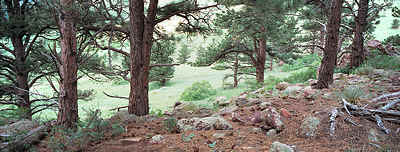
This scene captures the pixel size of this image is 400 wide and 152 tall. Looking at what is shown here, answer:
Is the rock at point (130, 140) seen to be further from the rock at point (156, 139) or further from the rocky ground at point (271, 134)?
the rock at point (156, 139)

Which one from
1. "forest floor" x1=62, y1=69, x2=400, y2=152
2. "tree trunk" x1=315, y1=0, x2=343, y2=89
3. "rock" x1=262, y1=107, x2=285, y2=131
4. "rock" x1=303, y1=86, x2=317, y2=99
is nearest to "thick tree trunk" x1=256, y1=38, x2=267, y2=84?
"tree trunk" x1=315, y1=0, x2=343, y2=89

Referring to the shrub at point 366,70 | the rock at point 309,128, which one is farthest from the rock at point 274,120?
the shrub at point 366,70

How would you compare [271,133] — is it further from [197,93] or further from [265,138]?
[197,93]

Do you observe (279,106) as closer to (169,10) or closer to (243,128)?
(243,128)

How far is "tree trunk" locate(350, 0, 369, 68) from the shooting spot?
733 cm

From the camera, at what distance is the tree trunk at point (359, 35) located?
7332 millimetres

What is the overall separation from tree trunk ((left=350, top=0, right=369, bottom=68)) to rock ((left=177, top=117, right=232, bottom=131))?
6829 millimetres

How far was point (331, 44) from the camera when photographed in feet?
16.1

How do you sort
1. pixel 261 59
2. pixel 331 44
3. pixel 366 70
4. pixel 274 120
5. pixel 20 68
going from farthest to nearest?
1. pixel 261 59
2. pixel 366 70
3. pixel 20 68
4. pixel 331 44
5. pixel 274 120

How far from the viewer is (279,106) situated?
373 centimetres

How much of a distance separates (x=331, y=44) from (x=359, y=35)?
355cm

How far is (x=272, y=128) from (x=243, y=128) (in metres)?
0.37

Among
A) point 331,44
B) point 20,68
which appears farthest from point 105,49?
point 331,44

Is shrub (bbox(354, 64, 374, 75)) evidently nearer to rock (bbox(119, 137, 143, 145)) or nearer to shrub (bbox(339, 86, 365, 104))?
shrub (bbox(339, 86, 365, 104))
